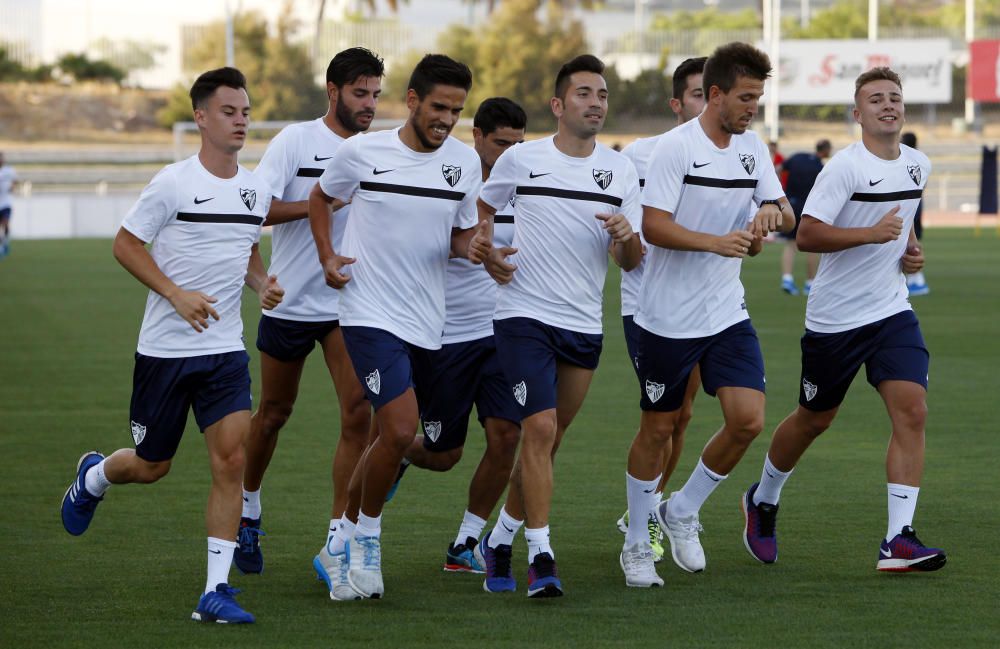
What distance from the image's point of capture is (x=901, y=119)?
7250 millimetres

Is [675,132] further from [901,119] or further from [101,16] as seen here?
[101,16]

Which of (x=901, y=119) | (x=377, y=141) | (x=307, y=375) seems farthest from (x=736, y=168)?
(x=307, y=375)

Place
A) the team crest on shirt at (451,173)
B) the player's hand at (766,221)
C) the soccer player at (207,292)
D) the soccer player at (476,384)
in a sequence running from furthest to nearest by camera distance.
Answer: the soccer player at (476,384), the team crest on shirt at (451,173), the player's hand at (766,221), the soccer player at (207,292)

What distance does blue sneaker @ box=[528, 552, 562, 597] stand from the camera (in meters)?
6.55

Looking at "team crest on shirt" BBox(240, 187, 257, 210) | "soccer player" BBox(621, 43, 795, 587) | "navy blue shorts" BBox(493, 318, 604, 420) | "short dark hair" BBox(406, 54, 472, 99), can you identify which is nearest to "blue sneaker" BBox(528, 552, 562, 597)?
"soccer player" BBox(621, 43, 795, 587)

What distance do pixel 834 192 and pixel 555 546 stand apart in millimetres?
2143

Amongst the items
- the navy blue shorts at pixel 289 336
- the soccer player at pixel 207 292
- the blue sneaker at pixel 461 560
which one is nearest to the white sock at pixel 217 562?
the soccer player at pixel 207 292

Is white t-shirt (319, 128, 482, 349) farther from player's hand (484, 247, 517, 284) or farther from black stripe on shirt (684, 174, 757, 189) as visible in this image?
black stripe on shirt (684, 174, 757, 189)

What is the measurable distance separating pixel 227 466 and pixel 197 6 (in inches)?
3138

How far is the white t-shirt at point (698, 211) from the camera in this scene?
6.97m

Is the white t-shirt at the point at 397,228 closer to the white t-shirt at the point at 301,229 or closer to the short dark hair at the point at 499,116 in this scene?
the short dark hair at the point at 499,116

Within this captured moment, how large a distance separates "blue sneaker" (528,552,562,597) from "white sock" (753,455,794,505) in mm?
1312

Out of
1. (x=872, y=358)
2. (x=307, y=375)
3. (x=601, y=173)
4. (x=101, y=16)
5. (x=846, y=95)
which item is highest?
(x=101, y=16)

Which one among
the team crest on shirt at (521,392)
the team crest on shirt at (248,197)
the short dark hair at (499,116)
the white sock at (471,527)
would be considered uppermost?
the short dark hair at (499,116)
